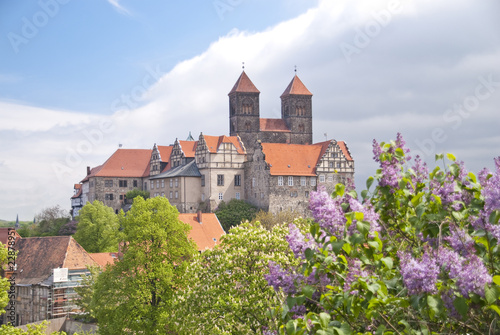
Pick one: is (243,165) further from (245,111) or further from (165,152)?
(165,152)

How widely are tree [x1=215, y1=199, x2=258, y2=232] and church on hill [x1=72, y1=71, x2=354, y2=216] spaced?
4.34 ft

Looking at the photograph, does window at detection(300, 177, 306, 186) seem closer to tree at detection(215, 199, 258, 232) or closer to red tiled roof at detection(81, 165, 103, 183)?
tree at detection(215, 199, 258, 232)

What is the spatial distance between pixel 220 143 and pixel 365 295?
75450mm

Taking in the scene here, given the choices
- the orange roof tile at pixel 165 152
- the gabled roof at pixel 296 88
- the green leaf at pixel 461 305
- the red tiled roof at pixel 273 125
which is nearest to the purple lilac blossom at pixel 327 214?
the green leaf at pixel 461 305

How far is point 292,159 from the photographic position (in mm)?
79250

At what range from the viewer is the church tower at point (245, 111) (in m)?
91.9

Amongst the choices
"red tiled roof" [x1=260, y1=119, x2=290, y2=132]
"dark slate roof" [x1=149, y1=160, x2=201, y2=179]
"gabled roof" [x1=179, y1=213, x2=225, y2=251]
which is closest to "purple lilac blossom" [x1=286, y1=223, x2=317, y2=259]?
"gabled roof" [x1=179, y1=213, x2=225, y2=251]

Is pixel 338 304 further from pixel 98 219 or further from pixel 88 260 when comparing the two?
pixel 98 219

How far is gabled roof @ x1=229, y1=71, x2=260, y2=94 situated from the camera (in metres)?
93.9

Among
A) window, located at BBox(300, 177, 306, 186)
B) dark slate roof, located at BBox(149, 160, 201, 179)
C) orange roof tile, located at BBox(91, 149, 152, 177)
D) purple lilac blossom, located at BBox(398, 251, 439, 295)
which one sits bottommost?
purple lilac blossom, located at BBox(398, 251, 439, 295)

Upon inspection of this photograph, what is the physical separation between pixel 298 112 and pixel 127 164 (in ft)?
86.3

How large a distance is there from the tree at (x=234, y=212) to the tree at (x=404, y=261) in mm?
65283

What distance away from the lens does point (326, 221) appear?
6.71 meters

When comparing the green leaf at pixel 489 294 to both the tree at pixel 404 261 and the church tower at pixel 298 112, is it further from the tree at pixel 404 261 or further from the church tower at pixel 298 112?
the church tower at pixel 298 112
